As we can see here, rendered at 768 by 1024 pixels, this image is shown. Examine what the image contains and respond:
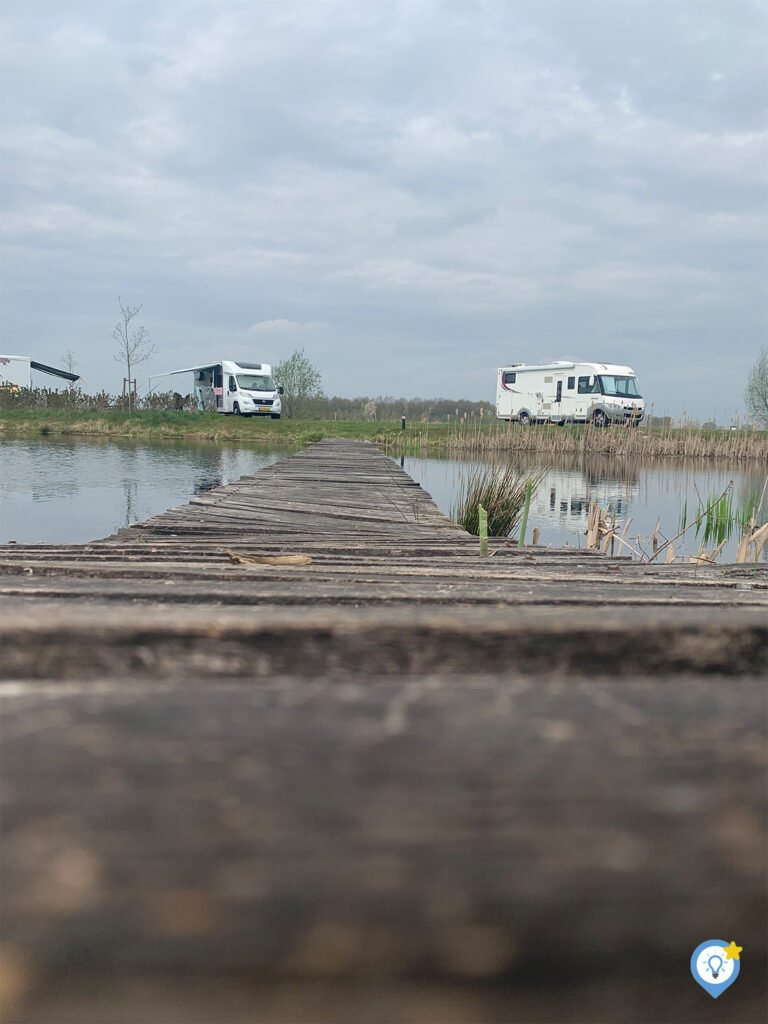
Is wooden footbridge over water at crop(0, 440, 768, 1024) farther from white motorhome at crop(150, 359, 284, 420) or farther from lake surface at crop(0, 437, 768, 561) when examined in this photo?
white motorhome at crop(150, 359, 284, 420)

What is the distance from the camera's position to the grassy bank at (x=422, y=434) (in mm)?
21891

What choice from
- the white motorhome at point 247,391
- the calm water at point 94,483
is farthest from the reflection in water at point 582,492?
the white motorhome at point 247,391

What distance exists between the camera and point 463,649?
2.20 feet

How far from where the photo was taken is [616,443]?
2252 centimetres

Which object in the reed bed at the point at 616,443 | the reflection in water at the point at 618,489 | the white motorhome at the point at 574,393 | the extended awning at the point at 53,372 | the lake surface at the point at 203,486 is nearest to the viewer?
the lake surface at the point at 203,486

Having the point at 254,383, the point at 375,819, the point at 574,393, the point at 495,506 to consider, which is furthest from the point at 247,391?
the point at 375,819

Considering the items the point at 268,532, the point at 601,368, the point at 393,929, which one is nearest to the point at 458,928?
the point at 393,929

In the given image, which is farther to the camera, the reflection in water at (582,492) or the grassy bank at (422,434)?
the grassy bank at (422,434)

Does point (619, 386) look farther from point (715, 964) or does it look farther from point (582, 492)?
point (715, 964)

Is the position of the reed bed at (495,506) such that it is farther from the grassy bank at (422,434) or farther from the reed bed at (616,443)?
the reed bed at (616,443)

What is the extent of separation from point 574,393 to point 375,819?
31354 millimetres

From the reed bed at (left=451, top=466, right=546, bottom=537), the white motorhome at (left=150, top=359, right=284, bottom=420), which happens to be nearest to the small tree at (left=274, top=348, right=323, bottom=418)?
the white motorhome at (left=150, top=359, right=284, bottom=420)

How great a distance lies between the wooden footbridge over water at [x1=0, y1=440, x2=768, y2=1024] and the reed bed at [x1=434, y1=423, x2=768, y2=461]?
20.5 m

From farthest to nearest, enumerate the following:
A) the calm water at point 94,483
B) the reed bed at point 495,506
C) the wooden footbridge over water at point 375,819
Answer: the calm water at point 94,483 < the reed bed at point 495,506 < the wooden footbridge over water at point 375,819
